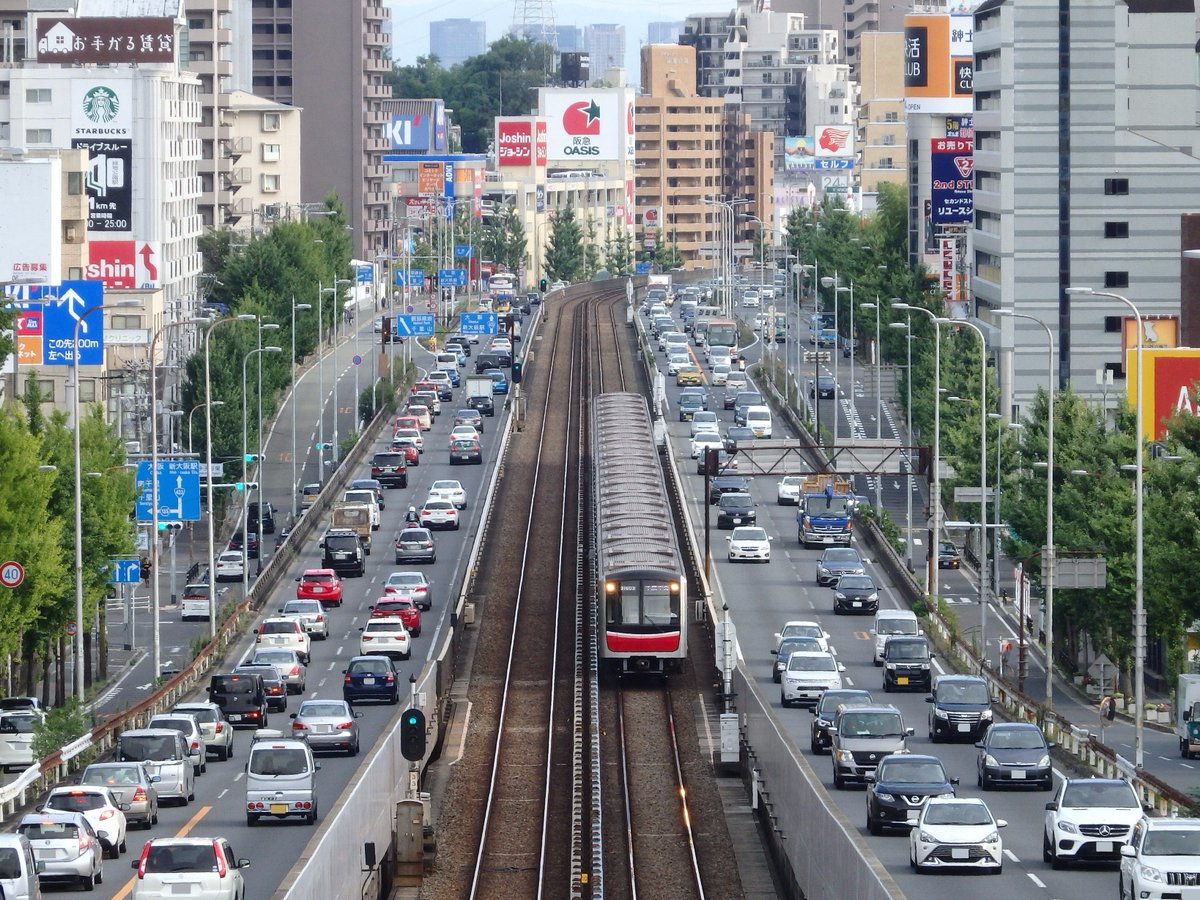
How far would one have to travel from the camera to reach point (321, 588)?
Result: 79812 mm

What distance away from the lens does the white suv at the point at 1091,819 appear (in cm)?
3653

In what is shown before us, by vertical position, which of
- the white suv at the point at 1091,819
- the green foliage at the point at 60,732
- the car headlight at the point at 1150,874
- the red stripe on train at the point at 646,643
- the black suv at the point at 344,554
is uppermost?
the car headlight at the point at 1150,874

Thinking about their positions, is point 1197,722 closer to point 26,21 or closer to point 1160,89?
point 1160,89

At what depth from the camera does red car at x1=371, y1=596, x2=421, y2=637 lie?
73.7m

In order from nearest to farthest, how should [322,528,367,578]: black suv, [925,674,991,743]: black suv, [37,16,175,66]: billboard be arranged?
[925,674,991,743]: black suv
[322,528,367,578]: black suv
[37,16,175,66]: billboard

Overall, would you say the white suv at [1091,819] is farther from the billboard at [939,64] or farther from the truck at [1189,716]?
the billboard at [939,64]

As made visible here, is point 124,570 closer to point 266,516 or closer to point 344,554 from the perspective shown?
point 344,554

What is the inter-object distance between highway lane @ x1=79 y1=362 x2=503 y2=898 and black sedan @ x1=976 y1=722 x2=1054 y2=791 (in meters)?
11.4

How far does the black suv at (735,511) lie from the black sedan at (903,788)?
5421cm

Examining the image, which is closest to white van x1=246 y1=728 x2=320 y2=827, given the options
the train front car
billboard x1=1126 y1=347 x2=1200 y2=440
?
the train front car

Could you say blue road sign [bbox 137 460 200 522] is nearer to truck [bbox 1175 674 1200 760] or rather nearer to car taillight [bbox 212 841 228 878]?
truck [bbox 1175 674 1200 760]

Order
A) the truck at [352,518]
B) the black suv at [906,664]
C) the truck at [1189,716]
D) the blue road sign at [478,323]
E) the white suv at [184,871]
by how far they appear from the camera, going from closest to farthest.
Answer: the white suv at [184,871]
the truck at [1189,716]
the black suv at [906,664]
the truck at [352,518]
the blue road sign at [478,323]

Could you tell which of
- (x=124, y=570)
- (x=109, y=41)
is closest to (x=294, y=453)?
(x=109, y=41)

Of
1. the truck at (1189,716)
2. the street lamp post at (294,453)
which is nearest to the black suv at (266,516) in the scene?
the street lamp post at (294,453)
